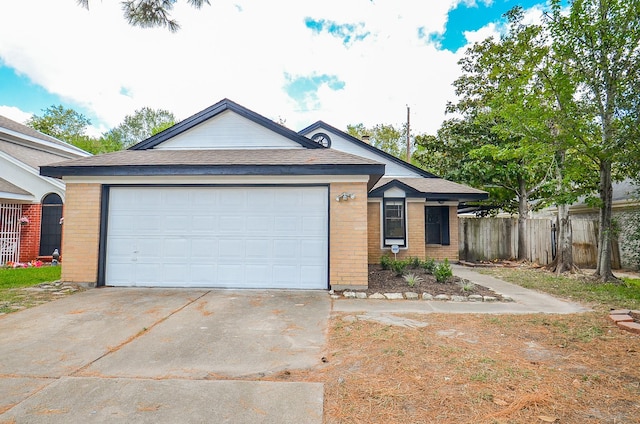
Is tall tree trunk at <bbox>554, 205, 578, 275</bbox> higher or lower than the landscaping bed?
higher

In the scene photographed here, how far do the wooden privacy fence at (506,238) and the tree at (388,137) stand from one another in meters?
20.8

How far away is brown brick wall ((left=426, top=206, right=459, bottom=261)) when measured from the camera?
40.7ft

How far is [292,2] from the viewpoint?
6.91 metres

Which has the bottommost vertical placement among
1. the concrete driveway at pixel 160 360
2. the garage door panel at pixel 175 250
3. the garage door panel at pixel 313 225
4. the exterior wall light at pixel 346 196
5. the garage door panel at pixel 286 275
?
the concrete driveway at pixel 160 360

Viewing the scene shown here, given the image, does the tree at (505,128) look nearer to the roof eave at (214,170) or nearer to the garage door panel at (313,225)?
the roof eave at (214,170)

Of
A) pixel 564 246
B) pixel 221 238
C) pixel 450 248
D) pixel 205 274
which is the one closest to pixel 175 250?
pixel 205 274

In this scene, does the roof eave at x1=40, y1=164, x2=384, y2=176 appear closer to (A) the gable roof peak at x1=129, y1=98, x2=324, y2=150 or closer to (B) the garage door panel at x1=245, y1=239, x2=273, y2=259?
(B) the garage door panel at x1=245, y1=239, x2=273, y2=259

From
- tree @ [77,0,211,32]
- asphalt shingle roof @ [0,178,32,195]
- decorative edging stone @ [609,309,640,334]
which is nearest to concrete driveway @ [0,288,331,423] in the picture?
decorative edging stone @ [609,309,640,334]

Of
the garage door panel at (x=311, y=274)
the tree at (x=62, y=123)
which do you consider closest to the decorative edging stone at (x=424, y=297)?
the garage door panel at (x=311, y=274)

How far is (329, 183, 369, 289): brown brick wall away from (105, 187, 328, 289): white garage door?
10.3 inches

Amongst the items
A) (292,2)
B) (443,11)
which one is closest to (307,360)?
(292,2)

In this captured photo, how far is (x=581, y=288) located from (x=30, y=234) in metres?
17.3

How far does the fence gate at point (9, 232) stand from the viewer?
11156mm

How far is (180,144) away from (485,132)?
1294 centimetres
